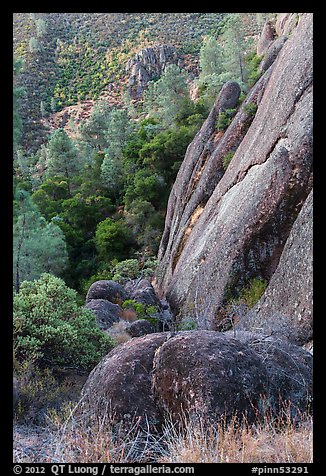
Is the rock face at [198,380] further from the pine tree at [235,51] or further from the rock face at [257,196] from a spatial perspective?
the pine tree at [235,51]

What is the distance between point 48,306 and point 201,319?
3.87 metres

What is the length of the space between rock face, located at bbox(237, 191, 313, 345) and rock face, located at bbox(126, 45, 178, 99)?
2619 inches

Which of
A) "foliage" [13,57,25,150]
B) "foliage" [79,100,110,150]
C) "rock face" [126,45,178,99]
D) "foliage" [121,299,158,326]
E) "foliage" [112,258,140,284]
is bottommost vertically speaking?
"foliage" [112,258,140,284]

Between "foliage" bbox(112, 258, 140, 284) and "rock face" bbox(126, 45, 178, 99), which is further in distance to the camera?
"rock face" bbox(126, 45, 178, 99)

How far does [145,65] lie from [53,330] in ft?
241

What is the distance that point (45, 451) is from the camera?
14.2ft

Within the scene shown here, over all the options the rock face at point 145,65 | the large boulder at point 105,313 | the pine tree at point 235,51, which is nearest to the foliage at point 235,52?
the pine tree at point 235,51

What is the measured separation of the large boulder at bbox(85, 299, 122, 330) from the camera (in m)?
11.4

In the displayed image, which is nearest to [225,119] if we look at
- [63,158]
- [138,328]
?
[138,328]

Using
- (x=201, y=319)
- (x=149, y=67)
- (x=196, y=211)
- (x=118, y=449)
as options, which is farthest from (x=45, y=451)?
(x=149, y=67)

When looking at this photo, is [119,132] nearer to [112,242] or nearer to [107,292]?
[112,242]

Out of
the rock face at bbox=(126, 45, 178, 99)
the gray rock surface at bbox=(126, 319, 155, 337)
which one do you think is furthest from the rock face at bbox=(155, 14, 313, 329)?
the rock face at bbox=(126, 45, 178, 99)

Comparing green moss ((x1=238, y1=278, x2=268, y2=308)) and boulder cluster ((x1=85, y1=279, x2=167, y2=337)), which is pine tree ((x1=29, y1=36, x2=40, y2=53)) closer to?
boulder cluster ((x1=85, y1=279, x2=167, y2=337))

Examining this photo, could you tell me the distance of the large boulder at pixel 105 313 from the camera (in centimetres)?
1136
